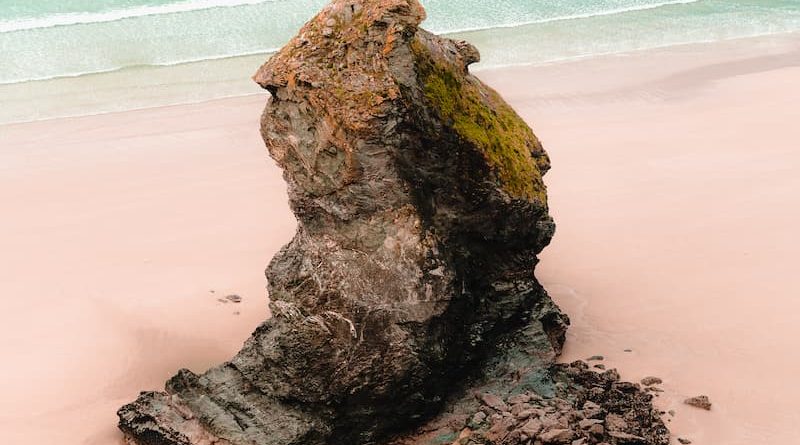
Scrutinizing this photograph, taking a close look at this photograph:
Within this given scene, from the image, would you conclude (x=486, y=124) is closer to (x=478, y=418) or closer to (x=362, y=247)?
(x=362, y=247)

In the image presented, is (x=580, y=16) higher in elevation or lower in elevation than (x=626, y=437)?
higher

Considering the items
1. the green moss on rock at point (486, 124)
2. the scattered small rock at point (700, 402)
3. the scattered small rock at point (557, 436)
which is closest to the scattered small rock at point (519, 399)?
the scattered small rock at point (557, 436)

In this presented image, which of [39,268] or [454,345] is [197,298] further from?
[454,345]

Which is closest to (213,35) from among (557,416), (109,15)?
(109,15)

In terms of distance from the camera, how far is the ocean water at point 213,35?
19.8m

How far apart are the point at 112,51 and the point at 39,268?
46.9 ft

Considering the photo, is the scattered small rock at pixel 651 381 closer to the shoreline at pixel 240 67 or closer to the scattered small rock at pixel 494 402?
the scattered small rock at pixel 494 402

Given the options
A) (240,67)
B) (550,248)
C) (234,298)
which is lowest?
(234,298)

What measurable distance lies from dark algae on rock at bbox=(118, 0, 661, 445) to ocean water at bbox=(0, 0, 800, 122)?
11.8 m

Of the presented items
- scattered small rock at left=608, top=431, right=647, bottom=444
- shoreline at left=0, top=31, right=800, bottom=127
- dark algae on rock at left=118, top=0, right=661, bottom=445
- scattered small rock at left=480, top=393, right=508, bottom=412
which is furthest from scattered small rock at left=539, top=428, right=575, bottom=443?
shoreline at left=0, top=31, right=800, bottom=127

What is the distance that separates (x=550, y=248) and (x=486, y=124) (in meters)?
3.15

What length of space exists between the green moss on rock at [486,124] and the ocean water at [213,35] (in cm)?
1132

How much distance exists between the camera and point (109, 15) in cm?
2834

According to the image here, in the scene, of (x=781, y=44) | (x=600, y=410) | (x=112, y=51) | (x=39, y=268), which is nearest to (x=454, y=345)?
(x=600, y=410)
